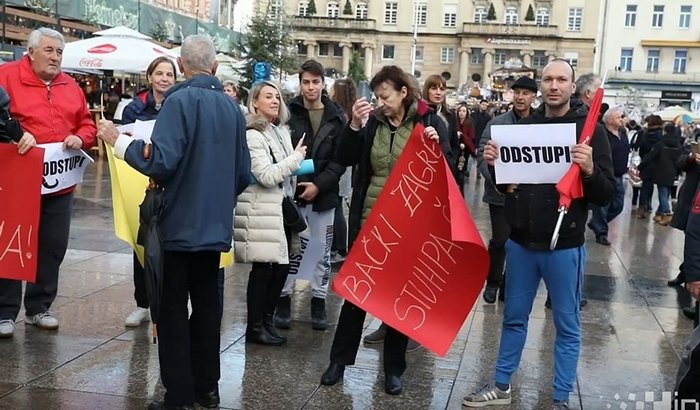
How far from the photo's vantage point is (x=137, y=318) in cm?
571

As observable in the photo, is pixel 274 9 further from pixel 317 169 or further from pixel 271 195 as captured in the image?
pixel 271 195

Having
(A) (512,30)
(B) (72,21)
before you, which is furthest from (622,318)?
(A) (512,30)

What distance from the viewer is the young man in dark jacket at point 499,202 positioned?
249 inches

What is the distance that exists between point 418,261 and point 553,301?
0.87 m

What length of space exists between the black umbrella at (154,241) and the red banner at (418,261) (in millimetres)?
1208

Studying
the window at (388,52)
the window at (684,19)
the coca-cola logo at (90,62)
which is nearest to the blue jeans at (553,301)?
the coca-cola logo at (90,62)

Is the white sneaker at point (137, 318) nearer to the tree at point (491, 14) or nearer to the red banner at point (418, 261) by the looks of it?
the red banner at point (418, 261)

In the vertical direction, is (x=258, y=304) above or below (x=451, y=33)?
below

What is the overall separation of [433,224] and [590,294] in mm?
3577

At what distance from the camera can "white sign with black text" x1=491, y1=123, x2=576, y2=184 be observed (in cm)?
421

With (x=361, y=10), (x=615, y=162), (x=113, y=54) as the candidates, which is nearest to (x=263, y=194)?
(x=615, y=162)

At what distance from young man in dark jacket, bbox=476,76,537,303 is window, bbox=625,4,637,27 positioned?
75540 millimetres

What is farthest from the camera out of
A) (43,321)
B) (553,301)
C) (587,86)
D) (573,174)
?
(587,86)

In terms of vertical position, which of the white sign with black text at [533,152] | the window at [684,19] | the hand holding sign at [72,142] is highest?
the window at [684,19]
